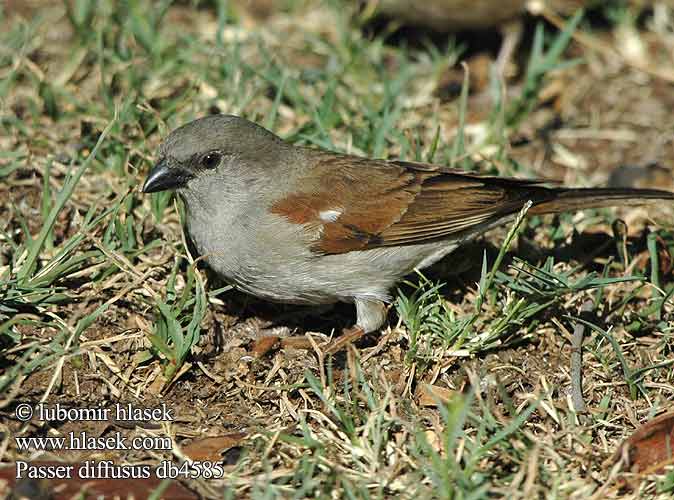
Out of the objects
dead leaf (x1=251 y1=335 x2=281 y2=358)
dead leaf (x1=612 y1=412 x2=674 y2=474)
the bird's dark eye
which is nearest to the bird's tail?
dead leaf (x1=612 y1=412 x2=674 y2=474)

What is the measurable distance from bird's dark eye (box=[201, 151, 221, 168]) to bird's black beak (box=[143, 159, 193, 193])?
12 centimetres

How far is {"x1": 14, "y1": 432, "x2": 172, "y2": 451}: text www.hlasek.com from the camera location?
14.0 ft

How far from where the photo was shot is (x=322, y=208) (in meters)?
5.07

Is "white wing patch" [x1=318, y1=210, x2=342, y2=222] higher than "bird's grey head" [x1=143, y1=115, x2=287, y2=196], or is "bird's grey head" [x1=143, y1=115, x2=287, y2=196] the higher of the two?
"bird's grey head" [x1=143, y1=115, x2=287, y2=196]

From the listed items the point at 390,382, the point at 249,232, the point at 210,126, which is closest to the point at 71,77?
the point at 210,126

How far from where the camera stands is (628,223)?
6.14 meters

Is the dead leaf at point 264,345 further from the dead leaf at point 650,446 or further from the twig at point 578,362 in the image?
the dead leaf at point 650,446

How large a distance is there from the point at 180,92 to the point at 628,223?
3.47m

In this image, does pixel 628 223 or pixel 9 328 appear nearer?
pixel 9 328

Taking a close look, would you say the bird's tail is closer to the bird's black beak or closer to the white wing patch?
the white wing patch

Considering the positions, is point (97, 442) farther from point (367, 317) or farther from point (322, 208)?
point (322, 208)

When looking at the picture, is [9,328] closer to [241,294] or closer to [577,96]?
[241,294]

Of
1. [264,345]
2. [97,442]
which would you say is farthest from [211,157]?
[97,442]

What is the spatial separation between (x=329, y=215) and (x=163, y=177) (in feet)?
3.18
